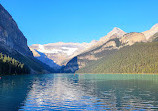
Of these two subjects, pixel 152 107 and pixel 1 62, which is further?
pixel 1 62

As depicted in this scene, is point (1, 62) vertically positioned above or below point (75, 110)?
above

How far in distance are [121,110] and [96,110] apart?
5234 mm

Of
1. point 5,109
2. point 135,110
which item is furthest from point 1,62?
point 135,110

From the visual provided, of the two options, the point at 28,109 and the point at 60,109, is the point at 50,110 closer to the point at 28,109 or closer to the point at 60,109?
the point at 60,109

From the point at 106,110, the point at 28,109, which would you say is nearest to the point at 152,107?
the point at 106,110

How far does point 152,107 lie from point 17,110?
96.5 ft

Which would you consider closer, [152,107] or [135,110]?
[135,110]

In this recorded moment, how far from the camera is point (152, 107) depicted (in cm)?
4147

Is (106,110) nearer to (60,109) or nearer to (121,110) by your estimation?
(121,110)

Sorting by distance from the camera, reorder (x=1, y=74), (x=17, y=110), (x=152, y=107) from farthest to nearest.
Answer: (x=1, y=74) < (x=152, y=107) < (x=17, y=110)

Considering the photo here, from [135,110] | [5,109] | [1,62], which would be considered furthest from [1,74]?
[135,110]

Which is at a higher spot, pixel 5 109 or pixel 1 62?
pixel 1 62

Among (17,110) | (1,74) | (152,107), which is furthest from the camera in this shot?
(1,74)

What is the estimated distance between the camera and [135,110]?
38781mm
